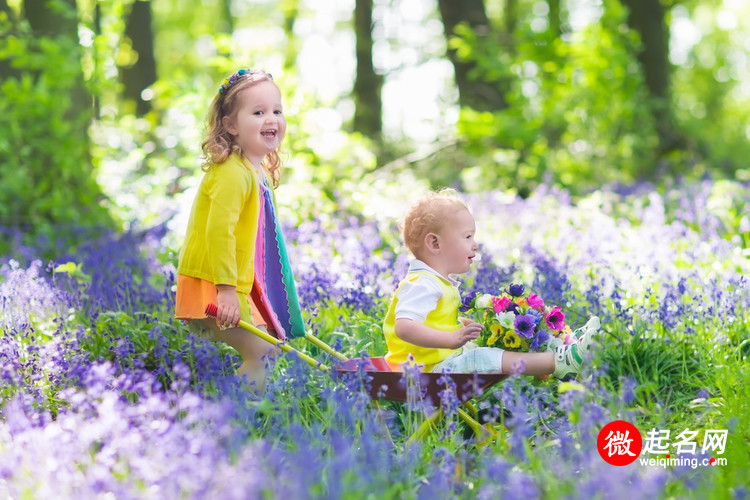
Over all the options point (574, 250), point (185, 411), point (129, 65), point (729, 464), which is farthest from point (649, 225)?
point (129, 65)

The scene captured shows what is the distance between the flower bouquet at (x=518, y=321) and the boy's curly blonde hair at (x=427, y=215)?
1.17ft

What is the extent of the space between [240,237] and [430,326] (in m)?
0.96

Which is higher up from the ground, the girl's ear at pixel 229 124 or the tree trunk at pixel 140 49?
the tree trunk at pixel 140 49

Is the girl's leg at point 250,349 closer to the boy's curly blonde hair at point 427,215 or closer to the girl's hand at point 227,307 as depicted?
the girl's hand at point 227,307

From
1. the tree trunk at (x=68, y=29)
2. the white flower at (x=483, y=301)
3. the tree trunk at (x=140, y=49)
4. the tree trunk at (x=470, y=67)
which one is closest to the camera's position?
the white flower at (x=483, y=301)

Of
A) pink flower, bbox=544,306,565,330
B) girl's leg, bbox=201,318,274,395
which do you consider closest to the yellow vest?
pink flower, bbox=544,306,565,330

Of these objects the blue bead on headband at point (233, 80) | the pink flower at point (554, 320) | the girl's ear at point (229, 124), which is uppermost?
the blue bead on headband at point (233, 80)

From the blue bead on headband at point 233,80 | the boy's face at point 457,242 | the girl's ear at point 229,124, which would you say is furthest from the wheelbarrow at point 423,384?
the blue bead on headband at point 233,80

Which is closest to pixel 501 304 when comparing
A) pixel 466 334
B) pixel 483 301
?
pixel 483 301

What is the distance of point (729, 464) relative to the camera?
9.21 feet

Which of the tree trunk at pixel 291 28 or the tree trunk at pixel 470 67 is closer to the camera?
the tree trunk at pixel 470 67

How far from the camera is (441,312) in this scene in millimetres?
3645

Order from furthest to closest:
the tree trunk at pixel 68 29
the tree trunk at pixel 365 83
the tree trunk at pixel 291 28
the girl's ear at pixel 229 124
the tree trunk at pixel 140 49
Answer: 1. the tree trunk at pixel 291 28
2. the tree trunk at pixel 140 49
3. the tree trunk at pixel 365 83
4. the tree trunk at pixel 68 29
5. the girl's ear at pixel 229 124

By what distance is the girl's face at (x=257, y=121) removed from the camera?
3.73 m
